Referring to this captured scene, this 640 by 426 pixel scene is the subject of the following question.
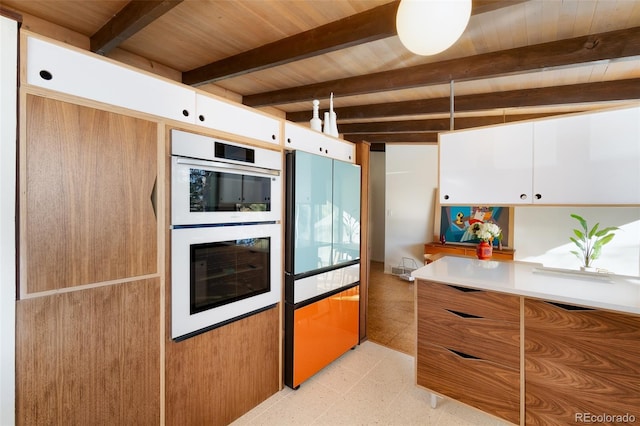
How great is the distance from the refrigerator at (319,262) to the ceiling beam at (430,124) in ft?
6.27

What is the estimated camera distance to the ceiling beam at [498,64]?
5.64ft

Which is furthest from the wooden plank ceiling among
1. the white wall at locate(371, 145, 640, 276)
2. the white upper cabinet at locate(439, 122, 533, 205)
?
the white wall at locate(371, 145, 640, 276)

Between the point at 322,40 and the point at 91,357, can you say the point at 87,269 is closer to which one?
the point at 91,357

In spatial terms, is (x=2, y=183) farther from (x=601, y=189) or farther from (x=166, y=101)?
(x=601, y=189)

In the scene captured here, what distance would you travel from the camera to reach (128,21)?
1580 millimetres

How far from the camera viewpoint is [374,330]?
3.22 metres

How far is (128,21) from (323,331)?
252 centimetres

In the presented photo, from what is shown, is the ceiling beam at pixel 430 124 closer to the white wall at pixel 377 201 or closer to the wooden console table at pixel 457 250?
the wooden console table at pixel 457 250

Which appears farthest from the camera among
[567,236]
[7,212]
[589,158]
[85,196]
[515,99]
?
[567,236]

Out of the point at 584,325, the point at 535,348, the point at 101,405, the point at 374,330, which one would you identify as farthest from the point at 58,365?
the point at 374,330

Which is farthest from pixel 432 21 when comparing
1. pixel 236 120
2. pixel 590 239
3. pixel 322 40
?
pixel 590 239

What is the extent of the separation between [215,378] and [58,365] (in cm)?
80

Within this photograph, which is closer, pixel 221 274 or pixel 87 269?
pixel 87 269

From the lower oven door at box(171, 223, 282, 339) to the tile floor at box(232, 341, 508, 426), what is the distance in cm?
73
